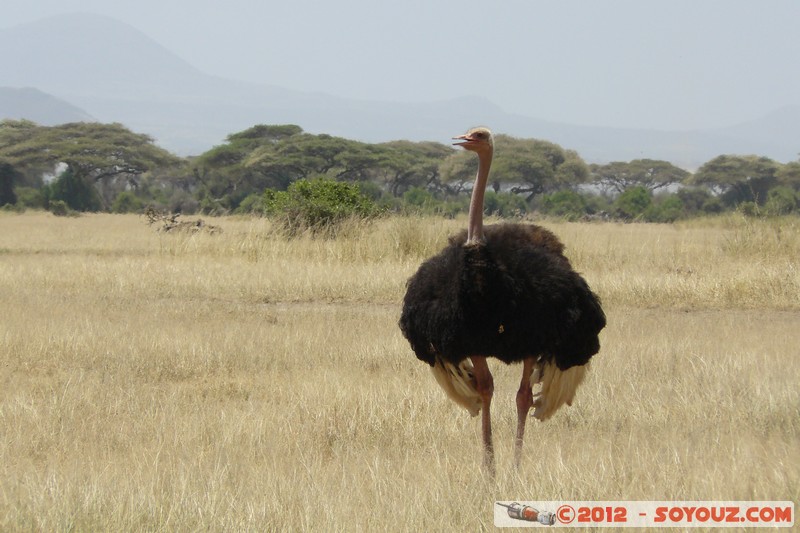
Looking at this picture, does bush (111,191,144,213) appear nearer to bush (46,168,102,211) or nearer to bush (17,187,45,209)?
bush (46,168,102,211)

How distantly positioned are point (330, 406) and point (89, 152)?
1616 inches

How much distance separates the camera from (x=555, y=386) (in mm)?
5234

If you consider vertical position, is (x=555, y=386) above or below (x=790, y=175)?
below

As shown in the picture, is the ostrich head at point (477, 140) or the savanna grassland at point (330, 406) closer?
the savanna grassland at point (330, 406)

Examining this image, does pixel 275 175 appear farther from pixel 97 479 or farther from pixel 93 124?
pixel 97 479

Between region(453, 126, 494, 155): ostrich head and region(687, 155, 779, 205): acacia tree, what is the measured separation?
132ft

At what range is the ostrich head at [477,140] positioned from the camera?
5.32 m

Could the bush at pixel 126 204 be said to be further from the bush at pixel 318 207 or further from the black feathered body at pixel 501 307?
the black feathered body at pixel 501 307

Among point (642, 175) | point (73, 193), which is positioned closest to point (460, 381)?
point (73, 193)

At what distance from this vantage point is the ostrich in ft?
15.7

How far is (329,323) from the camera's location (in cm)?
970

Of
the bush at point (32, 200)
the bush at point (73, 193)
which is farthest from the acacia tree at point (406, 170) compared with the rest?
the bush at point (32, 200)

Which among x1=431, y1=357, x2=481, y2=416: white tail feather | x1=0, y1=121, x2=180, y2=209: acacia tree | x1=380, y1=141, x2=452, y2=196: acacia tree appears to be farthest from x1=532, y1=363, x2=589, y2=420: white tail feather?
x1=380, y1=141, x2=452, y2=196: acacia tree

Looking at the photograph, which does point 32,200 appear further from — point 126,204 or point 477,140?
point 477,140
